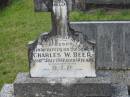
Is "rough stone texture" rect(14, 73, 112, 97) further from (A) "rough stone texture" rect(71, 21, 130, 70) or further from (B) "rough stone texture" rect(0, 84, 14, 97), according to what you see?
(A) "rough stone texture" rect(71, 21, 130, 70)

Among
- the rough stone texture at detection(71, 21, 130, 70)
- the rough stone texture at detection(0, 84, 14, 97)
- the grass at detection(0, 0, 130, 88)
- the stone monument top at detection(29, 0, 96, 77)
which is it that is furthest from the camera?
the grass at detection(0, 0, 130, 88)

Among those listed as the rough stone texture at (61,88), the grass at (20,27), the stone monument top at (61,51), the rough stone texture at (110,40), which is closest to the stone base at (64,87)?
the rough stone texture at (61,88)

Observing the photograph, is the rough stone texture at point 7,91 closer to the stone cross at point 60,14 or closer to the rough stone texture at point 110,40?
the stone cross at point 60,14

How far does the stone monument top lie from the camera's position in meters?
Result: 7.31

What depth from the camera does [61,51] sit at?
24.1 ft

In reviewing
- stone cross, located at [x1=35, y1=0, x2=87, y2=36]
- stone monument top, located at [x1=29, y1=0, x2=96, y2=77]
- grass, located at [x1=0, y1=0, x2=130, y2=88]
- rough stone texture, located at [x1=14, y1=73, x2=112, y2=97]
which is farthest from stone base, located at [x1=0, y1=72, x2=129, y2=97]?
grass, located at [x1=0, y1=0, x2=130, y2=88]

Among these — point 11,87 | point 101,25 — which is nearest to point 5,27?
point 101,25

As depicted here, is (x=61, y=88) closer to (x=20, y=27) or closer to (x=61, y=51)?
(x=61, y=51)

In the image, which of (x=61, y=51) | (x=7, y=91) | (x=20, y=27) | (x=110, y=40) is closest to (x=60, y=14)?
(x=61, y=51)

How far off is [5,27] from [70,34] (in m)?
5.25

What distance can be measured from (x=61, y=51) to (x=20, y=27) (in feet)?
16.2

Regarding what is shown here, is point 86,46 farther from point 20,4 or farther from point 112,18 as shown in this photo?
point 20,4

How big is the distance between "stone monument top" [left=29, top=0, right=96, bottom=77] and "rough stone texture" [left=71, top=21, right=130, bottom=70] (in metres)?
1.98

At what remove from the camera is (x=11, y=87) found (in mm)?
7754
